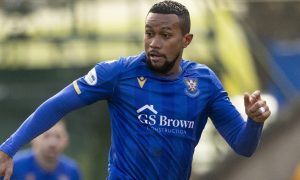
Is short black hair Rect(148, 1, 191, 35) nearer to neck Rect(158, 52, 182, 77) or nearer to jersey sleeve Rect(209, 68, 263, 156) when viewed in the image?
neck Rect(158, 52, 182, 77)

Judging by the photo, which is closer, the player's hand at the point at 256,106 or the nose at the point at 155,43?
the player's hand at the point at 256,106

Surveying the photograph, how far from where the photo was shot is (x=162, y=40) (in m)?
7.90

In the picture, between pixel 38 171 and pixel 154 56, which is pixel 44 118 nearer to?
pixel 154 56

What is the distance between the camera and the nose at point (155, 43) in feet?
25.8

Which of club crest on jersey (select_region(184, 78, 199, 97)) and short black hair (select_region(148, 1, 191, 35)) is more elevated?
short black hair (select_region(148, 1, 191, 35))

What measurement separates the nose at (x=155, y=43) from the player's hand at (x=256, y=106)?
0.69m

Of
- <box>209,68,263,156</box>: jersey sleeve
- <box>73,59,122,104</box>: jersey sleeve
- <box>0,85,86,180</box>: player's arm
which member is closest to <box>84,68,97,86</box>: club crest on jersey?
<box>73,59,122,104</box>: jersey sleeve

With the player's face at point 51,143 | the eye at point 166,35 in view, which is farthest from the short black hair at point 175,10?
the player's face at point 51,143

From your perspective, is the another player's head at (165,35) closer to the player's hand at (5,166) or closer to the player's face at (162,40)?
the player's face at (162,40)

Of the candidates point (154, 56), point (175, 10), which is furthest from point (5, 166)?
point (175, 10)

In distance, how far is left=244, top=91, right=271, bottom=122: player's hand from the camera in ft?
25.3

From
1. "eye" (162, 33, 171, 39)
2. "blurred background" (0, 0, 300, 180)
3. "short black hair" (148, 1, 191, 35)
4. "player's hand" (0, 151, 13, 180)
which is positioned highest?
"short black hair" (148, 1, 191, 35)

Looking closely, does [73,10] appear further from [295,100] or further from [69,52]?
[295,100]

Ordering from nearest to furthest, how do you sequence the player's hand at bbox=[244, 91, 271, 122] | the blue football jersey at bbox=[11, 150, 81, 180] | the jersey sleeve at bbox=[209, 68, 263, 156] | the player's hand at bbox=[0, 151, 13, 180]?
the player's hand at bbox=[244, 91, 271, 122], the player's hand at bbox=[0, 151, 13, 180], the jersey sleeve at bbox=[209, 68, 263, 156], the blue football jersey at bbox=[11, 150, 81, 180]
